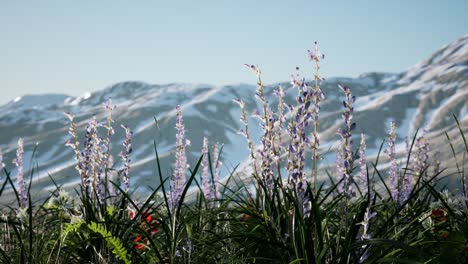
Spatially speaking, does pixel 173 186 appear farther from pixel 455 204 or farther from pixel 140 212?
pixel 455 204

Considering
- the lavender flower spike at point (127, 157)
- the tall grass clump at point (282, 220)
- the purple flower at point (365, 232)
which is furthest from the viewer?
the lavender flower spike at point (127, 157)

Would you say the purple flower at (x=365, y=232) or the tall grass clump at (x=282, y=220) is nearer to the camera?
the purple flower at (x=365, y=232)

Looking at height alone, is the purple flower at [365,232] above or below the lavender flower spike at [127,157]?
below

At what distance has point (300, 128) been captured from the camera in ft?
11.2

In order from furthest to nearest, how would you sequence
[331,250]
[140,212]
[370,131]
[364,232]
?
[370,131], [140,212], [331,250], [364,232]

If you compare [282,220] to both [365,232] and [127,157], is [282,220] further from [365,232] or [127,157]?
[127,157]

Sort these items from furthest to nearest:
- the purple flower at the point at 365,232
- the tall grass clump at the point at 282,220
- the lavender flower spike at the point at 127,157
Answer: the lavender flower spike at the point at 127,157
the tall grass clump at the point at 282,220
the purple flower at the point at 365,232

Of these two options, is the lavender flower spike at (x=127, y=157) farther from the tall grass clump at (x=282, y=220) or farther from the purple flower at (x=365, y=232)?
the purple flower at (x=365, y=232)

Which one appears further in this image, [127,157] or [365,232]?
[127,157]

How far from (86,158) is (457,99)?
217 m

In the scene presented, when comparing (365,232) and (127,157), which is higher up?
(127,157)

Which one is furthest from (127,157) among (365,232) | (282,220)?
(365,232)

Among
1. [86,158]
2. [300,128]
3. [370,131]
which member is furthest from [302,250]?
[370,131]

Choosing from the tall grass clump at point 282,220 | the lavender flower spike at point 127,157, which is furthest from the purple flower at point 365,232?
the lavender flower spike at point 127,157
